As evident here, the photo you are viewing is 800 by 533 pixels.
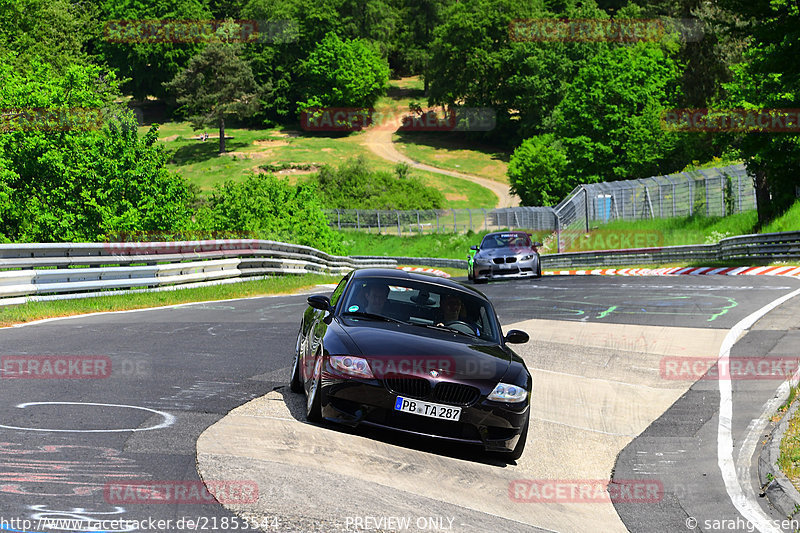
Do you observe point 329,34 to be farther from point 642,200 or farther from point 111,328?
point 111,328

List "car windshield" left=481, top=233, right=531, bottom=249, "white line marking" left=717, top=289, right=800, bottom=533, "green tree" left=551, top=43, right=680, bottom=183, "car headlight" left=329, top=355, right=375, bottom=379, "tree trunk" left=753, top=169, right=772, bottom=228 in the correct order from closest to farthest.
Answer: "white line marking" left=717, top=289, right=800, bottom=533 < "car headlight" left=329, top=355, right=375, bottom=379 < "car windshield" left=481, top=233, right=531, bottom=249 < "tree trunk" left=753, top=169, right=772, bottom=228 < "green tree" left=551, top=43, right=680, bottom=183

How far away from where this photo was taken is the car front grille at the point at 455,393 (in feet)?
24.9

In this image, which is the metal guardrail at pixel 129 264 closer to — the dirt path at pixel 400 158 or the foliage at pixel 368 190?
the foliage at pixel 368 190

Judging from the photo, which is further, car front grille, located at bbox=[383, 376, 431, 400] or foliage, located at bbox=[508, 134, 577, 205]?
foliage, located at bbox=[508, 134, 577, 205]

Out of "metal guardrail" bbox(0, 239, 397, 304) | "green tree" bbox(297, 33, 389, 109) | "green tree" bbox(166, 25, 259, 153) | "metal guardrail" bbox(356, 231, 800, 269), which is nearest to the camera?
"metal guardrail" bbox(0, 239, 397, 304)

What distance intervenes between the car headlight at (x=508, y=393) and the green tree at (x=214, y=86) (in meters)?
107

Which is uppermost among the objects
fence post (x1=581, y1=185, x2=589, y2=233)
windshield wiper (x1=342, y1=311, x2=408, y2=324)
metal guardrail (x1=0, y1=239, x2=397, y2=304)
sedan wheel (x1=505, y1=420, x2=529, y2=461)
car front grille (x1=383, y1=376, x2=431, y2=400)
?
windshield wiper (x1=342, y1=311, x2=408, y2=324)

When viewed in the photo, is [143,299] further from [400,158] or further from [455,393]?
[400,158]

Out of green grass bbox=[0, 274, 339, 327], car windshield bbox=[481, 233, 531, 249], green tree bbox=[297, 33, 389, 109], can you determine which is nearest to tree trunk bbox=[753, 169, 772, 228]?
car windshield bbox=[481, 233, 531, 249]

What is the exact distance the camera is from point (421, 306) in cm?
907

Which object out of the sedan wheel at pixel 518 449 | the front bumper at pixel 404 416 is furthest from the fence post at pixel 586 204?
the front bumper at pixel 404 416

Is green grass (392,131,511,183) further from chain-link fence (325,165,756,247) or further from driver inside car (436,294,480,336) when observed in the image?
driver inside car (436,294,480,336)

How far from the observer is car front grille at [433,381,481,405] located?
758 centimetres

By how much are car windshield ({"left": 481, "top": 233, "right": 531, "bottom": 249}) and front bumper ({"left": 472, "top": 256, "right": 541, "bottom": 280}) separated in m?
0.64
